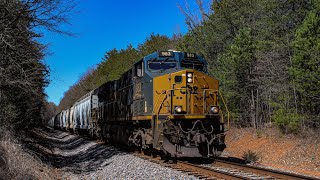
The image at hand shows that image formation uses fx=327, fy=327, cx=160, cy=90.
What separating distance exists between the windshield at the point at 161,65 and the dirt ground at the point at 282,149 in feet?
17.2

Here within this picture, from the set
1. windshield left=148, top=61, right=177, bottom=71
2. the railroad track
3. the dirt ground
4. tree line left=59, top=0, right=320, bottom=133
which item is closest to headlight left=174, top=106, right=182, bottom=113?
the railroad track

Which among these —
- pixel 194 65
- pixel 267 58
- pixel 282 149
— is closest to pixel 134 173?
pixel 194 65

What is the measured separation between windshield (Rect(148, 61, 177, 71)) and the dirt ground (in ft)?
17.2

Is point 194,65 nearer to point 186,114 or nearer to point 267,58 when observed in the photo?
point 186,114

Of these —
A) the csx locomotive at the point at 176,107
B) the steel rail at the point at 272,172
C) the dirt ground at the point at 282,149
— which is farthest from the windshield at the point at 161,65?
the dirt ground at the point at 282,149

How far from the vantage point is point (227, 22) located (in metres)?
24.0

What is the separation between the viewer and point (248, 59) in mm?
19297

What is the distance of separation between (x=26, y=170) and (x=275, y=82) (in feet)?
46.3

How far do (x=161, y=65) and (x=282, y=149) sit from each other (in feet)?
22.9

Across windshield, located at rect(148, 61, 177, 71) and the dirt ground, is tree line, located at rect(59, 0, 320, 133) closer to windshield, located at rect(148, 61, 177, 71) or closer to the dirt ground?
the dirt ground

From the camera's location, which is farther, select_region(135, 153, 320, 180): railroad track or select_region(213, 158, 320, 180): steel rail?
select_region(135, 153, 320, 180): railroad track

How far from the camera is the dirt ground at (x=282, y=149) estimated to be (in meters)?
11.8

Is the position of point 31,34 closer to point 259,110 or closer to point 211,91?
point 211,91

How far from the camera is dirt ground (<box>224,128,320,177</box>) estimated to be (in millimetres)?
11839
